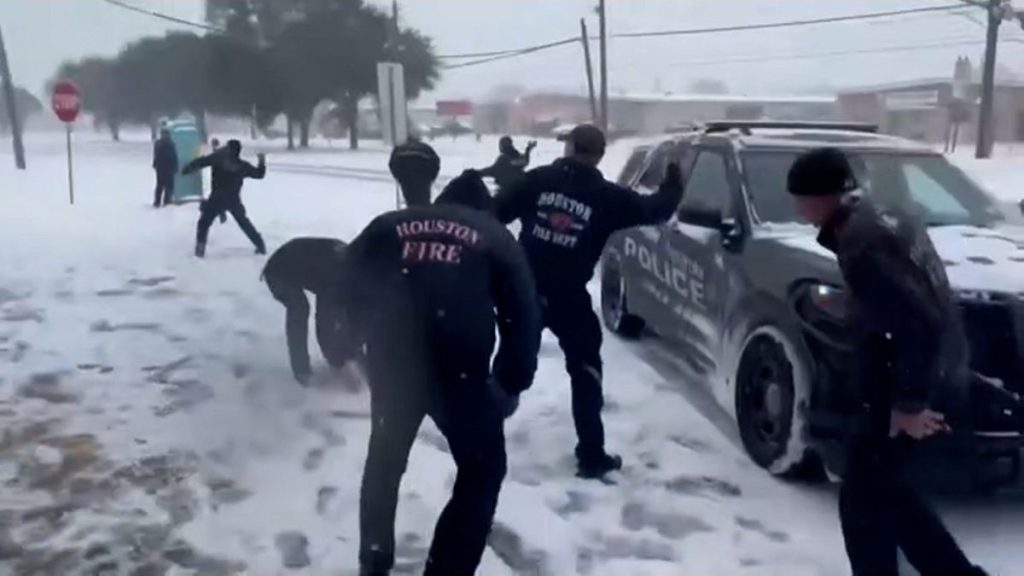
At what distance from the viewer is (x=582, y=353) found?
5680 mm

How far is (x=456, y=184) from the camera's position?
14.2ft

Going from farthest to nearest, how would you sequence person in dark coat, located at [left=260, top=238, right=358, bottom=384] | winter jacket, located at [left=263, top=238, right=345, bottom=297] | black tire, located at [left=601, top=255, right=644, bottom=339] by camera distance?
black tire, located at [left=601, top=255, right=644, bottom=339] → winter jacket, located at [left=263, top=238, right=345, bottom=297] → person in dark coat, located at [left=260, top=238, right=358, bottom=384]

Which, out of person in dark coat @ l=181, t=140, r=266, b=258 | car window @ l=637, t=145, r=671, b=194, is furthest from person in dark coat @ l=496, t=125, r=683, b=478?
person in dark coat @ l=181, t=140, r=266, b=258

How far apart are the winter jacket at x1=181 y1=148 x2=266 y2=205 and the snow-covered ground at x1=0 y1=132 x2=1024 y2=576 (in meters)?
3.62

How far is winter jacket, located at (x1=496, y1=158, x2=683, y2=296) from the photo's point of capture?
18.1ft

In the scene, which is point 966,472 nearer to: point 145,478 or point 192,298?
point 145,478

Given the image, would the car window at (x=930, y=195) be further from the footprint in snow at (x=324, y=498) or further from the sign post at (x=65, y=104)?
the sign post at (x=65, y=104)

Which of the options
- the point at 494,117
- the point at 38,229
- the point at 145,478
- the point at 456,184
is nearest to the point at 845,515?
the point at 456,184

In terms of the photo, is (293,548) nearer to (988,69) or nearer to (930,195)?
(930,195)

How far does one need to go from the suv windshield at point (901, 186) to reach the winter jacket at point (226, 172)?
8070mm

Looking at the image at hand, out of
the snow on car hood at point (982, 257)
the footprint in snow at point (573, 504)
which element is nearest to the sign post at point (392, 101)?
the snow on car hood at point (982, 257)

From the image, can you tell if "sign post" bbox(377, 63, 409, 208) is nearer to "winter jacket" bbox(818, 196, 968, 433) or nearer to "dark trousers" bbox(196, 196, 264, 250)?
"dark trousers" bbox(196, 196, 264, 250)

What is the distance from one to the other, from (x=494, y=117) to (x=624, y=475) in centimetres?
7336

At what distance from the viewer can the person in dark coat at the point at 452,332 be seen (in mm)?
3961
